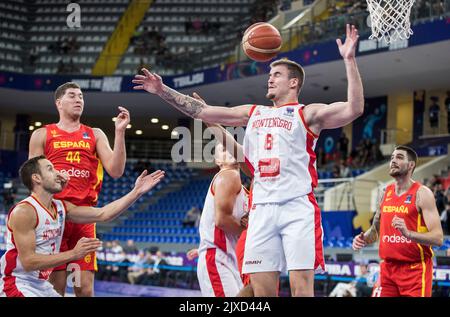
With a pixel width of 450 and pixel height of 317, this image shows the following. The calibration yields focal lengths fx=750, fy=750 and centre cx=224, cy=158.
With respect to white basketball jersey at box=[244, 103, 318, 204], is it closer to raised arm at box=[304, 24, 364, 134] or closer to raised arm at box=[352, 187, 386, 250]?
raised arm at box=[304, 24, 364, 134]

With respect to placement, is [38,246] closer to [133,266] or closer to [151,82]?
[151,82]

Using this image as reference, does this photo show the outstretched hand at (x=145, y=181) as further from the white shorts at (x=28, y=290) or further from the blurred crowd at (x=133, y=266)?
the blurred crowd at (x=133, y=266)

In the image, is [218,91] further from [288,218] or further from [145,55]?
[288,218]

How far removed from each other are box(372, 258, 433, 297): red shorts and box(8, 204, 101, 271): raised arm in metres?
2.93

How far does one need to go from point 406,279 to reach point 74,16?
2415cm

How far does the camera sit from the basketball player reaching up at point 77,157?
6.29 m

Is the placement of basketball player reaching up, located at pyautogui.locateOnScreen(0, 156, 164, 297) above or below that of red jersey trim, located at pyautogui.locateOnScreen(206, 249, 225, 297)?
above

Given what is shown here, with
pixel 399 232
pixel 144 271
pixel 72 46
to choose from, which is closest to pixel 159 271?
pixel 144 271

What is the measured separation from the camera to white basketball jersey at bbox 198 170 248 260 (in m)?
6.28

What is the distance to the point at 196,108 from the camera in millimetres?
5816

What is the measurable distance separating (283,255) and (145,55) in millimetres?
22352

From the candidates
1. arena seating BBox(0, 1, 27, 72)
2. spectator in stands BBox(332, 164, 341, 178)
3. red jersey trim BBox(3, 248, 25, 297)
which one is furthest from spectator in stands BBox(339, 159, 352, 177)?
red jersey trim BBox(3, 248, 25, 297)

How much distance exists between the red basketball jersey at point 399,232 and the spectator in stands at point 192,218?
14.8 m
